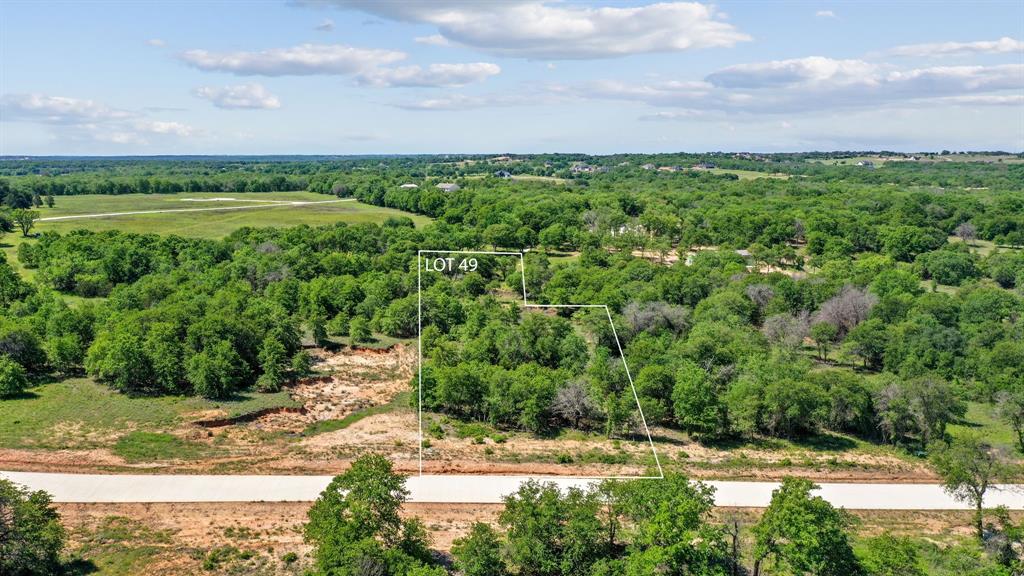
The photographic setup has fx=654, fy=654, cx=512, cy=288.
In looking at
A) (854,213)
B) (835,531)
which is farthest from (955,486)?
(854,213)

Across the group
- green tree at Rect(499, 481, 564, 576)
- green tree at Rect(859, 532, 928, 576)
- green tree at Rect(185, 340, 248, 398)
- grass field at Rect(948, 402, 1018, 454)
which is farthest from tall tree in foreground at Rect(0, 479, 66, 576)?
grass field at Rect(948, 402, 1018, 454)

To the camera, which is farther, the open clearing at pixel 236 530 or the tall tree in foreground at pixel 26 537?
the open clearing at pixel 236 530

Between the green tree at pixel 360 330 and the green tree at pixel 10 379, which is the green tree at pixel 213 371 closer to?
the green tree at pixel 10 379

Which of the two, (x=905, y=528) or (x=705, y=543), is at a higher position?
(x=705, y=543)

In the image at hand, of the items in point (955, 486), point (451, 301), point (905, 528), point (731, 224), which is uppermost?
point (731, 224)

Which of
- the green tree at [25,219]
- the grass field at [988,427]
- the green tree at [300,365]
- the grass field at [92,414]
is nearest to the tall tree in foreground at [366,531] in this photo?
the grass field at [92,414]

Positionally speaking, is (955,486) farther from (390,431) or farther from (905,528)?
(390,431)

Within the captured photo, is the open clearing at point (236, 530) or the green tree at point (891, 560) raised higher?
the green tree at point (891, 560)
